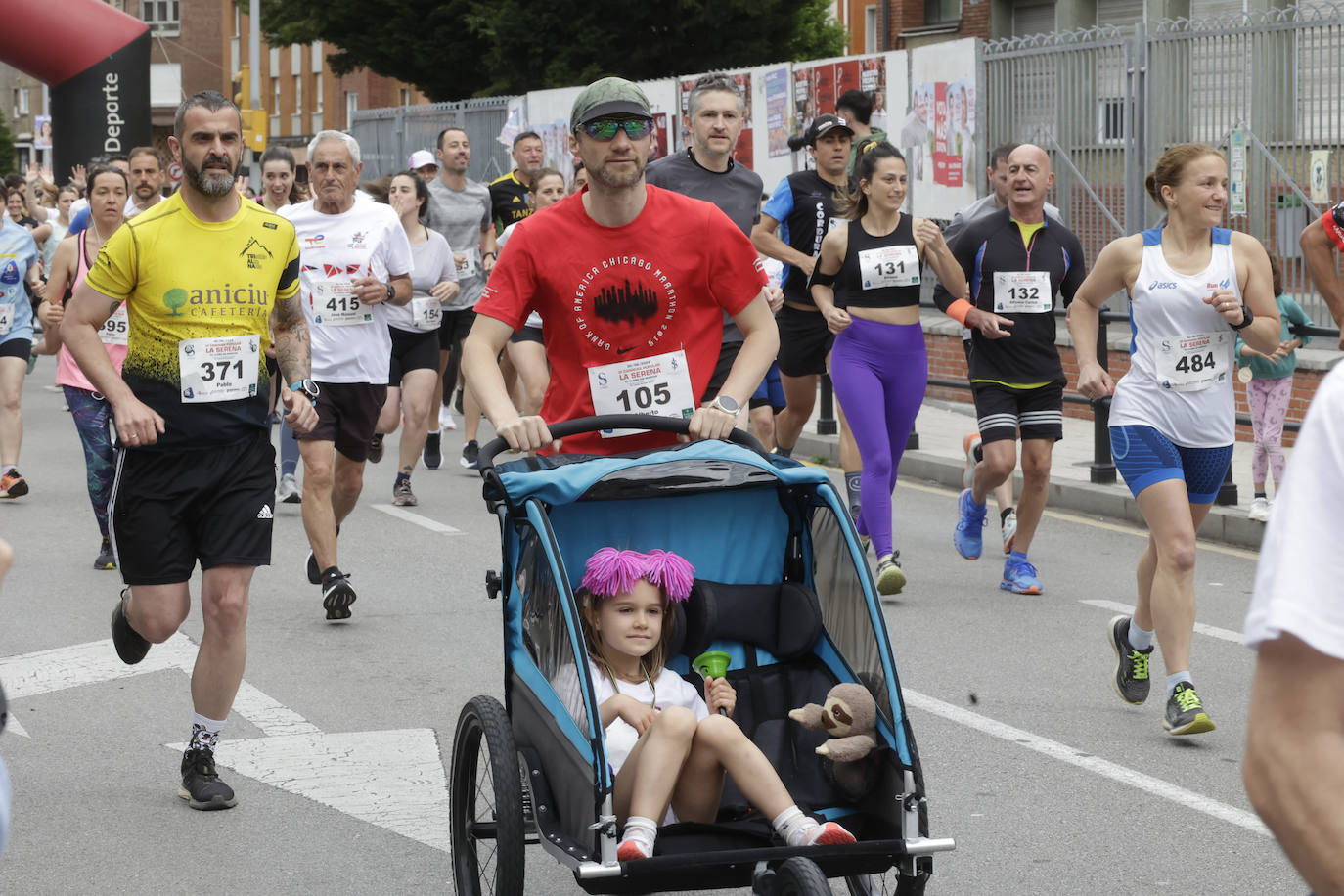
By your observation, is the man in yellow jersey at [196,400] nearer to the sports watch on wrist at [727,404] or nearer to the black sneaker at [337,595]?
the sports watch on wrist at [727,404]

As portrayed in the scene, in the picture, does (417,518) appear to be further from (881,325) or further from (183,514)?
(183,514)

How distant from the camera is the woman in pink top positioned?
9.02m

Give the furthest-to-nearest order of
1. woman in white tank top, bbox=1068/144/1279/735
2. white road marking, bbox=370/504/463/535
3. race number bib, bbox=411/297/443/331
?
race number bib, bbox=411/297/443/331 → white road marking, bbox=370/504/463/535 → woman in white tank top, bbox=1068/144/1279/735

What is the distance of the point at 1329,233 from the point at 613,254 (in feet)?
14.3

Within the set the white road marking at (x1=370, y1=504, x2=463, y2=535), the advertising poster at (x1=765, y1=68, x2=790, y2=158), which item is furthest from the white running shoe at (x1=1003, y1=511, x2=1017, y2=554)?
the advertising poster at (x1=765, y1=68, x2=790, y2=158)

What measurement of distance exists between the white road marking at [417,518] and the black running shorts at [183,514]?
16.1 ft

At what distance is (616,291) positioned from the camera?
16.1ft

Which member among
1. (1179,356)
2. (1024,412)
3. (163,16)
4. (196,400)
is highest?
(163,16)

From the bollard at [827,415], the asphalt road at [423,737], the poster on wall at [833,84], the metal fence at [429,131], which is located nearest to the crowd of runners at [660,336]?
the asphalt road at [423,737]

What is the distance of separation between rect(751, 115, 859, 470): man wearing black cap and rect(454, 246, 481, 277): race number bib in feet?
12.6

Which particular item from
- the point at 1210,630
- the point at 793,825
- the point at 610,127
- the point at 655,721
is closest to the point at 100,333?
the point at 610,127

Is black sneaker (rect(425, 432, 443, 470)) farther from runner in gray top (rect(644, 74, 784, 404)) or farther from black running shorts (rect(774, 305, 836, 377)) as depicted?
runner in gray top (rect(644, 74, 784, 404))

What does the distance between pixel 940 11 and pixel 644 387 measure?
2325 cm

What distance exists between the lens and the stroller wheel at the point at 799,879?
346 centimetres
